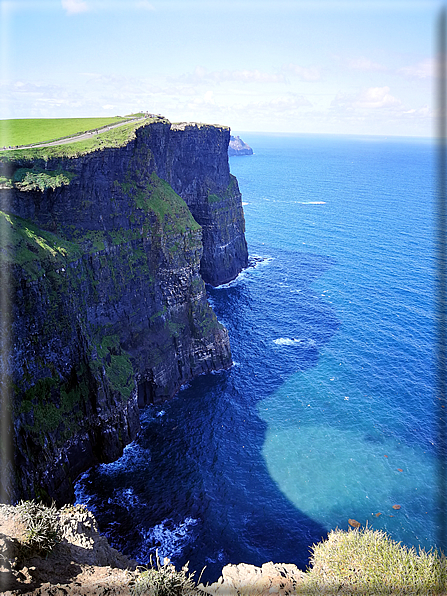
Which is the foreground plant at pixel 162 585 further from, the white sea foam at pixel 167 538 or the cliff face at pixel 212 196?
the cliff face at pixel 212 196

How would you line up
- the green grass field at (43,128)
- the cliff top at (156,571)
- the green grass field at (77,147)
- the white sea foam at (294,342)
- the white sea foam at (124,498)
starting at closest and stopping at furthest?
the cliff top at (156,571)
the white sea foam at (124,498)
the green grass field at (77,147)
the green grass field at (43,128)
the white sea foam at (294,342)

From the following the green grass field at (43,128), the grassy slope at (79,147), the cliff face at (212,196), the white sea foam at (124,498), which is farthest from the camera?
the cliff face at (212,196)

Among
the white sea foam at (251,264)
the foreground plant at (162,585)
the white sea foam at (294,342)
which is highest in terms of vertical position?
the white sea foam at (251,264)

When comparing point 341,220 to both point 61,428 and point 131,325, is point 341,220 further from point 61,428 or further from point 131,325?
point 61,428

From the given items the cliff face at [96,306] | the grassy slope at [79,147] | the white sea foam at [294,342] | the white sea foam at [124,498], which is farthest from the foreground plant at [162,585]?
the white sea foam at [294,342]

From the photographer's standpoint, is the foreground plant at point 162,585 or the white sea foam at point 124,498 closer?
the foreground plant at point 162,585

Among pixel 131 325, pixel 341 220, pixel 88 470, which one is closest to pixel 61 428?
pixel 88 470

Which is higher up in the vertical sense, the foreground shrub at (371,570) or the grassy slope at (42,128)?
the grassy slope at (42,128)
